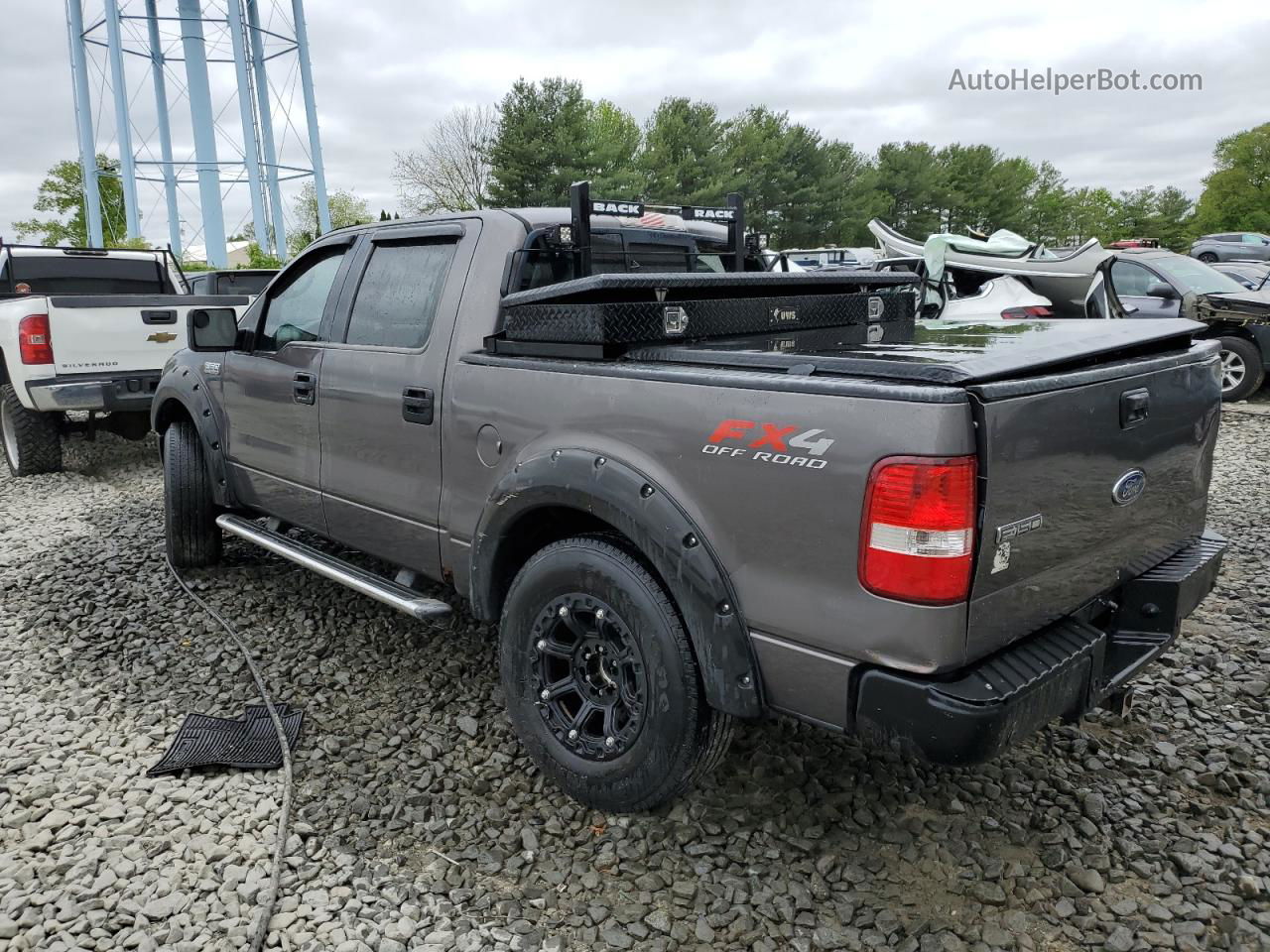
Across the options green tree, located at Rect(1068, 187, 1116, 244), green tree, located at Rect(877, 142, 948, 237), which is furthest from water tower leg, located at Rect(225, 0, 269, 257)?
green tree, located at Rect(1068, 187, 1116, 244)

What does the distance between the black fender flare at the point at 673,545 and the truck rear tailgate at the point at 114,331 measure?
5.66 metres

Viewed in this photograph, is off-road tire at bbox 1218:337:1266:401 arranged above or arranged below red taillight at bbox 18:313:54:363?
below

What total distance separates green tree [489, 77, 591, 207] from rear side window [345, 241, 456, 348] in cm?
3649

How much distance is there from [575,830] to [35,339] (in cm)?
632

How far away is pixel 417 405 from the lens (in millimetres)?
3275

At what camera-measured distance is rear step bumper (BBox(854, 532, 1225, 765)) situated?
201 cm

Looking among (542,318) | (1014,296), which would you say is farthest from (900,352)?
(1014,296)

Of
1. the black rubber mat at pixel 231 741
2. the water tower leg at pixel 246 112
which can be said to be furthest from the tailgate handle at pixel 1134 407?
the water tower leg at pixel 246 112

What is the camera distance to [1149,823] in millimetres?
2736

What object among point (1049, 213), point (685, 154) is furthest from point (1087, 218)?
point (685, 154)

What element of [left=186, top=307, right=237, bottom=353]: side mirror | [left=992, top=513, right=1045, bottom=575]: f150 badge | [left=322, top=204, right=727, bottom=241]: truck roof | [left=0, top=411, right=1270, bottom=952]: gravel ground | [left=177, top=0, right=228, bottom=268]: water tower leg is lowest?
[left=0, top=411, right=1270, bottom=952]: gravel ground

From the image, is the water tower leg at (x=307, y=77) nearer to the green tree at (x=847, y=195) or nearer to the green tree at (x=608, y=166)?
the green tree at (x=608, y=166)

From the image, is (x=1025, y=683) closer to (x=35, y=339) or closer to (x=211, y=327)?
(x=211, y=327)

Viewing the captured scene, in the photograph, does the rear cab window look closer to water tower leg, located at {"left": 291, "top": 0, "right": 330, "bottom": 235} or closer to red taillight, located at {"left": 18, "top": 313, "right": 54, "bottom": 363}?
red taillight, located at {"left": 18, "top": 313, "right": 54, "bottom": 363}
